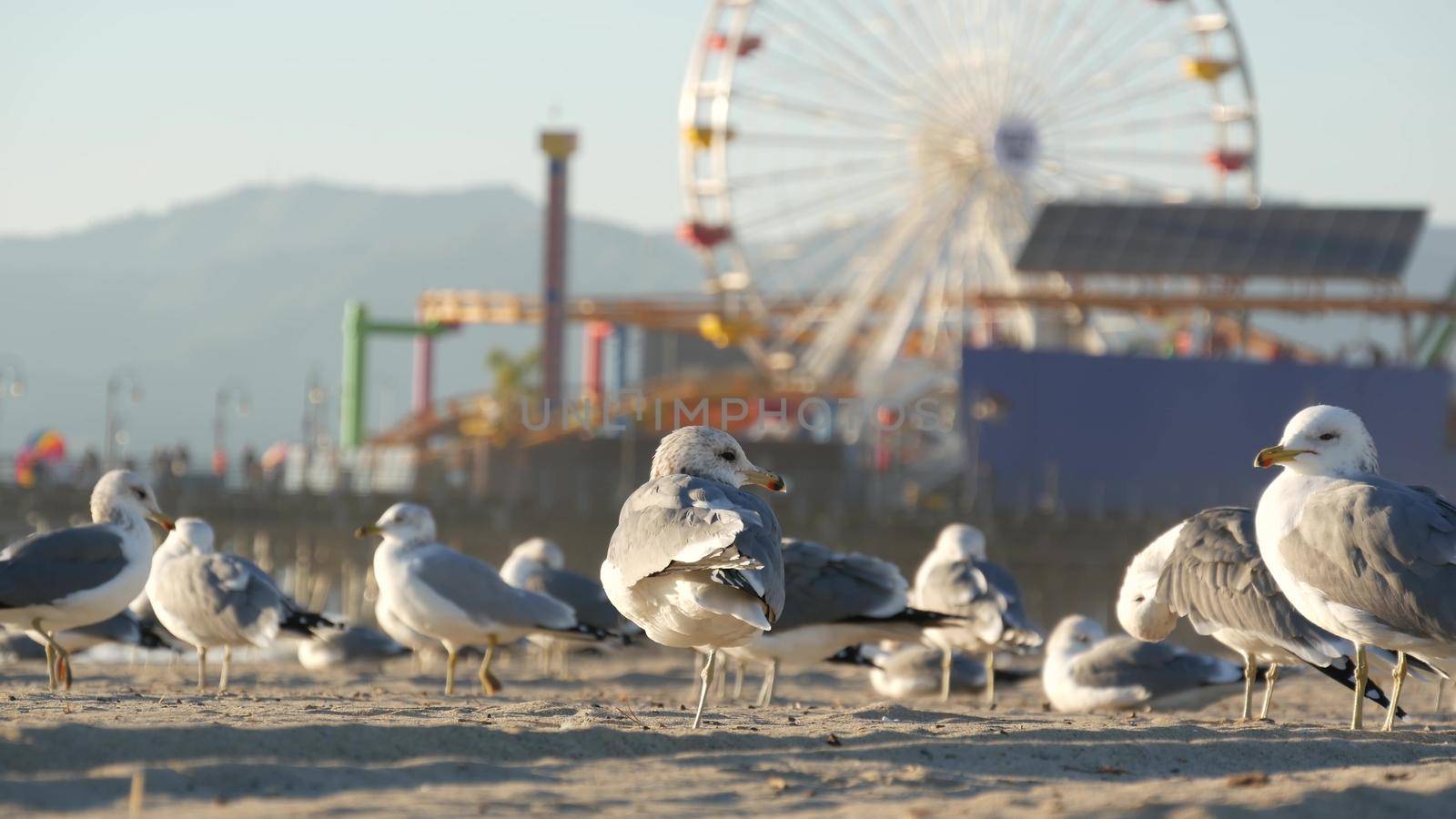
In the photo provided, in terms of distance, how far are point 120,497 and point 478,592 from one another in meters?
2.25

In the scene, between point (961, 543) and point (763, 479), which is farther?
point (961, 543)

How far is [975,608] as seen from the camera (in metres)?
12.6

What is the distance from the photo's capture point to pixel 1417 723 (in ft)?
33.3

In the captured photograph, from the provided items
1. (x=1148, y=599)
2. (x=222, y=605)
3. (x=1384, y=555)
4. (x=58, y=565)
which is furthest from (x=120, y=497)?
(x=1384, y=555)

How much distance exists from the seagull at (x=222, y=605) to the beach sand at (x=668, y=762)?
6.88ft

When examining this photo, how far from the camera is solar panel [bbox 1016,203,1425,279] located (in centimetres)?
3978

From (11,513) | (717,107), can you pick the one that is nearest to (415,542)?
(11,513)

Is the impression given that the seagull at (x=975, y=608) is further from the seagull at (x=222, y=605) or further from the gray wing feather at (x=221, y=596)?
the gray wing feather at (x=221, y=596)

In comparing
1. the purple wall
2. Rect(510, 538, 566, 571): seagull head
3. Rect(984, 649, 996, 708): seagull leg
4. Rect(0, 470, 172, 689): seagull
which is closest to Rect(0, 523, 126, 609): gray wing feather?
Rect(0, 470, 172, 689): seagull

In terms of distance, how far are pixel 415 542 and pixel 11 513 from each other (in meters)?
24.6

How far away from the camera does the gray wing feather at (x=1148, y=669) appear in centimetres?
1154

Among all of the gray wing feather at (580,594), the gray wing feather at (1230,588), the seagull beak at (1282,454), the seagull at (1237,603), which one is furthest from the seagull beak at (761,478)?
the gray wing feather at (580,594)

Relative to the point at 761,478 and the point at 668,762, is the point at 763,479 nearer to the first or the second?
the point at 761,478

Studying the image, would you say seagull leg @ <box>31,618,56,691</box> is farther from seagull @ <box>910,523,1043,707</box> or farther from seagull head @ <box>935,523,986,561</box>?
seagull head @ <box>935,523,986,561</box>
